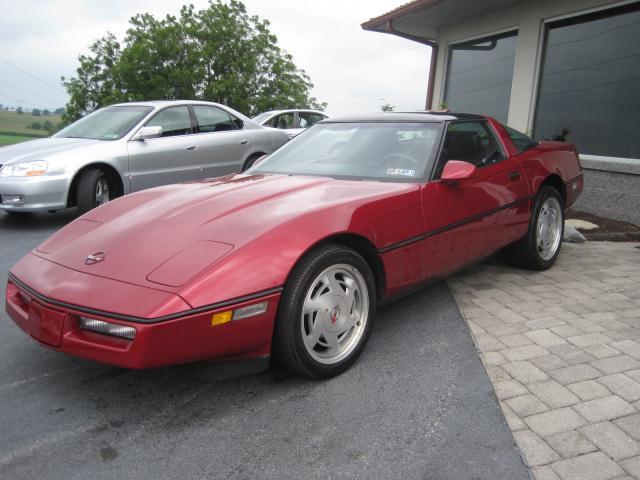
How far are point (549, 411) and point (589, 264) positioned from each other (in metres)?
2.84

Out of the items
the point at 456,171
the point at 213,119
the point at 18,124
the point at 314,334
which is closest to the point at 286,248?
the point at 314,334

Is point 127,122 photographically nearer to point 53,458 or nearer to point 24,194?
point 24,194

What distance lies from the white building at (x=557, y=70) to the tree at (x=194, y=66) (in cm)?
1414

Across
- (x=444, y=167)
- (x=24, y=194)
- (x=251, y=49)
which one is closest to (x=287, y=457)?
(x=444, y=167)

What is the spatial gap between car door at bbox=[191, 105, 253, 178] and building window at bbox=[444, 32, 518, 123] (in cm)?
446

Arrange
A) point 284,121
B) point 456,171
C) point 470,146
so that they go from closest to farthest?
point 456,171 < point 470,146 < point 284,121

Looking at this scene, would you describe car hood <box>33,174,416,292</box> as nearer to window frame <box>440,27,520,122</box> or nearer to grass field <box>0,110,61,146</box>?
grass field <box>0,110,61,146</box>

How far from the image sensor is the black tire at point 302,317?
2309 millimetres

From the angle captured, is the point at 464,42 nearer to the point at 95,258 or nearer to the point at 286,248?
the point at 286,248

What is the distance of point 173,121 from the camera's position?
6812 mm

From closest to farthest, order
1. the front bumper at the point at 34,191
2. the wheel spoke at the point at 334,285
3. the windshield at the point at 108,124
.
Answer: the wheel spoke at the point at 334,285 < the front bumper at the point at 34,191 < the windshield at the point at 108,124

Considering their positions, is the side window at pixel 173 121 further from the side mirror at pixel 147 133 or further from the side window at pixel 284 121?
the side window at pixel 284 121

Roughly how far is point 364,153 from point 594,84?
5.65m

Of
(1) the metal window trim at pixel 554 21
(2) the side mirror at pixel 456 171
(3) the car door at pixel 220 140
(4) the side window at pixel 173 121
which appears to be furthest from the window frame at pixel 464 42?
(2) the side mirror at pixel 456 171
